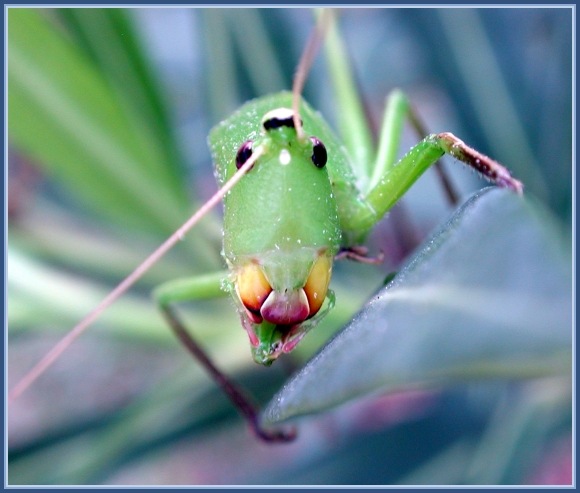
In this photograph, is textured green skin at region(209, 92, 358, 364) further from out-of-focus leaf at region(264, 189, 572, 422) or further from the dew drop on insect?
Result: out-of-focus leaf at region(264, 189, 572, 422)

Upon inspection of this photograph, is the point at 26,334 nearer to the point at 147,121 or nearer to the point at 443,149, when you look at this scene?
the point at 147,121

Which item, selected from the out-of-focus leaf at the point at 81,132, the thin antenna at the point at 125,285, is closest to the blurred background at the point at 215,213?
the out-of-focus leaf at the point at 81,132

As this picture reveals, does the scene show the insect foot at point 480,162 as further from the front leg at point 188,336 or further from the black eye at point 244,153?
the front leg at point 188,336

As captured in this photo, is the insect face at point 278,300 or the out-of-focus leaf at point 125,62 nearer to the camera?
the insect face at point 278,300

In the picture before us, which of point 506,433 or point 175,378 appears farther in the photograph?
point 175,378

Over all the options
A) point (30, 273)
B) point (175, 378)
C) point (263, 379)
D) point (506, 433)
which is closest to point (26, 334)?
point (30, 273)

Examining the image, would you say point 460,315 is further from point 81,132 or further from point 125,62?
point 125,62
